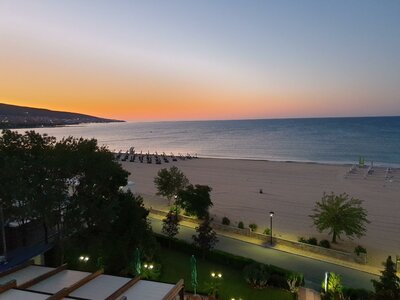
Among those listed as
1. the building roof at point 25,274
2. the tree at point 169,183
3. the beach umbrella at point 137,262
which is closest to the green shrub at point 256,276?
the beach umbrella at point 137,262

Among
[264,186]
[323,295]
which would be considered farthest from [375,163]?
[323,295]

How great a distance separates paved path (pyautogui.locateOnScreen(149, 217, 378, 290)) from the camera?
16.7m

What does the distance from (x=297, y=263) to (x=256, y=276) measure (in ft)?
13.4

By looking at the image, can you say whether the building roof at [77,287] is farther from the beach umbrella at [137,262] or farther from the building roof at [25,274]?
the beach umbrella at [137,262]

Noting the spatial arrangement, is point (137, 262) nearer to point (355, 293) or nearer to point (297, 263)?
point (297, 263)

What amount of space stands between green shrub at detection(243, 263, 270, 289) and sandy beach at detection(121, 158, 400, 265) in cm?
767

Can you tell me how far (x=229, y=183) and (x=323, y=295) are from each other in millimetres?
31666

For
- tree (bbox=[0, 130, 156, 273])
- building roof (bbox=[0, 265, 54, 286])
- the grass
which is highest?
tree (bbox=[0, 130, 156, 273])

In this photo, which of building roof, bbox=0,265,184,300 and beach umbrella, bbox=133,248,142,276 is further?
beach umbrella, bbox=133,248,142,276

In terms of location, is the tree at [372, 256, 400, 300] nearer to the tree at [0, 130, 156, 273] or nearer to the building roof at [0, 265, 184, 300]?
the building roof at [0, 265, 184, 300]

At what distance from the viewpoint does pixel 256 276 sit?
15875 millimetres

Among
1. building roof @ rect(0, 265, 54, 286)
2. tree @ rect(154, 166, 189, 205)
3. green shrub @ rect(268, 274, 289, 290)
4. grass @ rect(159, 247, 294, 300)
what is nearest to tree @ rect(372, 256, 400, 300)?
grass @ rect(159, 247, 294, 300)

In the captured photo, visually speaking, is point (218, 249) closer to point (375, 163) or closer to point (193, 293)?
point (193, 293)

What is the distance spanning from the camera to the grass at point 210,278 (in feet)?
50.1
